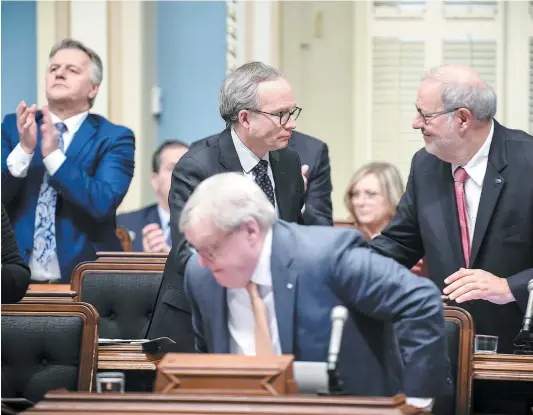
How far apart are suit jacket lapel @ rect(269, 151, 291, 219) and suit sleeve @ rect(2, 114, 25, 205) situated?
4.25 ft

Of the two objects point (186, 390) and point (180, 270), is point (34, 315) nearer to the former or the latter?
point (180, 270)

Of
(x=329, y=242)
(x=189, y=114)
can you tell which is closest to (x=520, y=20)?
(x=189, y=114)

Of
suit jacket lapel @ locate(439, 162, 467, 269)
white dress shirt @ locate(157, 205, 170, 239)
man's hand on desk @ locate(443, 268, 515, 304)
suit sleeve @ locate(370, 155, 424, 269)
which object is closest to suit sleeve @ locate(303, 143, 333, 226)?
suit sleeve @ locate(370, 155, 424, 269)

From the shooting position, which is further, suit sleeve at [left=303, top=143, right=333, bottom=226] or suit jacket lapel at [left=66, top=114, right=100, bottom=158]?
suit jacket lapel at [left=66, top=114, right=100, bottom=158]

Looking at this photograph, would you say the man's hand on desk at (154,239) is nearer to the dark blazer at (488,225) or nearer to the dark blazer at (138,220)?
the dark blazer at (138,220)

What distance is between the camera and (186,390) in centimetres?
278

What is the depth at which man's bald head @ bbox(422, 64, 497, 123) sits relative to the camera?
420cm

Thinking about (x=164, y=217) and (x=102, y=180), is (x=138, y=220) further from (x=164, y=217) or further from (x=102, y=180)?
(x=102, y=180)

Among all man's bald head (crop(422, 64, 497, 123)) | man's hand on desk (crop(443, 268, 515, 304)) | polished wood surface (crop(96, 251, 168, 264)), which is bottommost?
polished wood surface (crop(96, 251, 168, 264))

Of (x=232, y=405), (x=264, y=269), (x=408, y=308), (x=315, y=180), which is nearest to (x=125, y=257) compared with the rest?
(x=315, y=180)

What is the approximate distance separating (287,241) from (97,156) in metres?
2.06

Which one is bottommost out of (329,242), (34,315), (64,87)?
(34,315)

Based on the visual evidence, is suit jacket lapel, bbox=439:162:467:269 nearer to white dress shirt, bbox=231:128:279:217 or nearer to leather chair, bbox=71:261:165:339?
white dress shirt, bbox=231:128:279:217

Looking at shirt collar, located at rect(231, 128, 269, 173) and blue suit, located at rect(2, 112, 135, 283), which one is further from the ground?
shirt collar, located at rect(231, 128, 269, 173)
